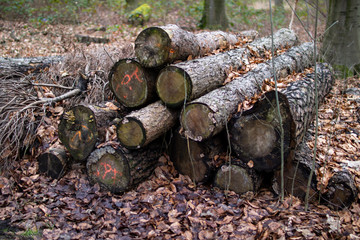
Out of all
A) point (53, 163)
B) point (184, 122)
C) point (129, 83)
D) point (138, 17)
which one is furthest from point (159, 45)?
point (138, 17)

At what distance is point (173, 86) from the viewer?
11.8 ft

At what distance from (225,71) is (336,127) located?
1998 millimetres

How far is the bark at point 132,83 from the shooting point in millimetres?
3770

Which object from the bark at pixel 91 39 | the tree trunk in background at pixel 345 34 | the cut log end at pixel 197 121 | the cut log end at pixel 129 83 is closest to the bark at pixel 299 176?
the cut log end at pixel 197 121

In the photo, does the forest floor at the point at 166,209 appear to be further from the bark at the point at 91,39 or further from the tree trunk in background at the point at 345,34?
the bark at the point at 91,39

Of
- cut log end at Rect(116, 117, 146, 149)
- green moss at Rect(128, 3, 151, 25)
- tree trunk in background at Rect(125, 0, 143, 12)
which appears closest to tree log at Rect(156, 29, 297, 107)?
cut log end at Rect(116, 117, 146, 149)

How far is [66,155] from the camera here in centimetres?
406

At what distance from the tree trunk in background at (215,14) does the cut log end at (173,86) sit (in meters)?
9.29

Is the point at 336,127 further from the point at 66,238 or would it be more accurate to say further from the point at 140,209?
the point at 66,238

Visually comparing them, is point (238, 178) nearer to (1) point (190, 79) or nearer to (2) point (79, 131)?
(1) point (190, 79)

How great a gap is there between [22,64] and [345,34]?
7.98 meters

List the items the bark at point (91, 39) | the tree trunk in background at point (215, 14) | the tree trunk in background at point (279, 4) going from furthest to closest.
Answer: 1. the tree trunk in background at point (279, 4)
2. the tree trunk in background at point (215, 14)
3. the bark at point (91, 39)

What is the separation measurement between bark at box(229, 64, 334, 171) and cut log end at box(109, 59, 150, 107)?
131 cm

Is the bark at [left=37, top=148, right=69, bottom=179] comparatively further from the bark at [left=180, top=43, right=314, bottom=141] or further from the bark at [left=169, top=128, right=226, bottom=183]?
the bark at [left=180, top=43, right=314, bottom=141]
